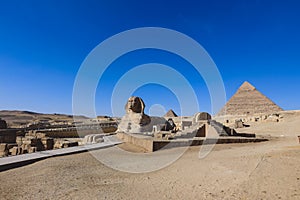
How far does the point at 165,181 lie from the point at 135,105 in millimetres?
14126

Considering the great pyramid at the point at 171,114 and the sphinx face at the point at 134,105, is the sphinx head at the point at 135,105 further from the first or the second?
the great pyramid at the point at 171,114

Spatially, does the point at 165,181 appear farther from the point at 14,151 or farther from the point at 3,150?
the point at 3,150

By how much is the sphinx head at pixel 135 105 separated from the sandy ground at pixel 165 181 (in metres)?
12.2

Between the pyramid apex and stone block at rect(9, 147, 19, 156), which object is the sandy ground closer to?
stone block at rect(9, 147, 19, 156)

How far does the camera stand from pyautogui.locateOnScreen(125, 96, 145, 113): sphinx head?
18891 mm

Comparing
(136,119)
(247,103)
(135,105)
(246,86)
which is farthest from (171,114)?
(136,119)

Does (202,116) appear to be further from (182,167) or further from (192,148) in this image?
(182,167)

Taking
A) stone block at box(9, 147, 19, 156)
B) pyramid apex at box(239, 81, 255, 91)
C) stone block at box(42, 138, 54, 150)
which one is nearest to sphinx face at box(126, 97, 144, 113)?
stone block at box(42, 138, 54, 150)

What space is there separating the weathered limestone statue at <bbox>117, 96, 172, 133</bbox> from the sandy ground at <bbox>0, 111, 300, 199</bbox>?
10870 mm

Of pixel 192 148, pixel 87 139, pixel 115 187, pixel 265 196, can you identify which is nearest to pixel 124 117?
pixel 87 139

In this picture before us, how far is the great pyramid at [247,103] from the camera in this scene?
68.8m

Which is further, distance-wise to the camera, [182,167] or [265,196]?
[182,167]

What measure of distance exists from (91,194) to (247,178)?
122 inches

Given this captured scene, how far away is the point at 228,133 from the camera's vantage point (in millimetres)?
15523
